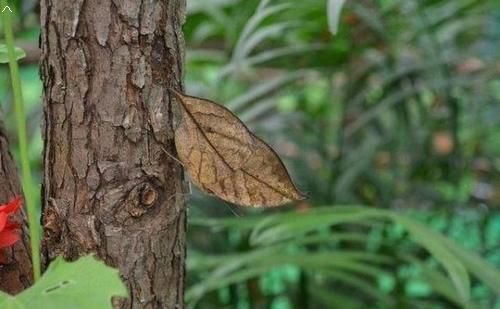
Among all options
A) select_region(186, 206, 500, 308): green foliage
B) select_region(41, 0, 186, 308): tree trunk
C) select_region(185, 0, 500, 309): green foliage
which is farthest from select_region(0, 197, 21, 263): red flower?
select_region(185, 0, 500, 309): green foliage

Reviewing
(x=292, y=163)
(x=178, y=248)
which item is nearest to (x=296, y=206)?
(x=292, y=163)

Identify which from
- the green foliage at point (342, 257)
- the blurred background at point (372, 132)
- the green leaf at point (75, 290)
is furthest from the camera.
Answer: the blurred background at point (372, 132)

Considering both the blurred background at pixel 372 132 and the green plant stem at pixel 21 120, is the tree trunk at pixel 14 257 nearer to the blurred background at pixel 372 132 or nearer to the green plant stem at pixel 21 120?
the green plant stem at pixel 21 120

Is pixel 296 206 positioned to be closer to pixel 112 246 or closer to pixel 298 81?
pixel 298 81

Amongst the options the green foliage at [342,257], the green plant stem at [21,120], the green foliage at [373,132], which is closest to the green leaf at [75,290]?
the green plant stem at [21,120]

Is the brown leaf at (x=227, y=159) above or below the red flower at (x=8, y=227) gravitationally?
above

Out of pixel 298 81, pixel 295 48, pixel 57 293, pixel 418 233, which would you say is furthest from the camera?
pixel 298 81

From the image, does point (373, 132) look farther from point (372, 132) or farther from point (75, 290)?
point (75, 290)
